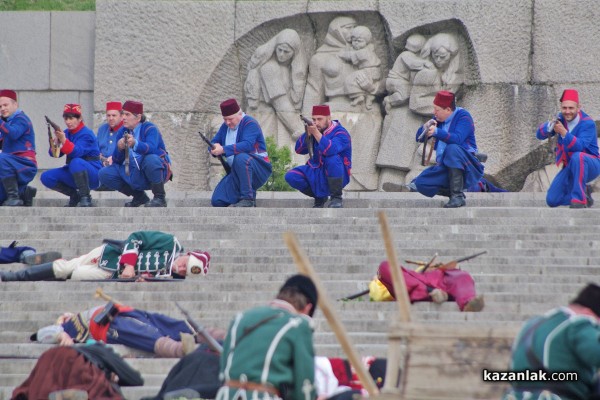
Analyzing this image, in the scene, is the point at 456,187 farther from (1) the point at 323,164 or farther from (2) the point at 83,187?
(2) the point at 83,187

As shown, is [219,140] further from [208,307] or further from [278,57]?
[208,307]

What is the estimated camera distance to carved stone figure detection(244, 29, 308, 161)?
17.3 metres

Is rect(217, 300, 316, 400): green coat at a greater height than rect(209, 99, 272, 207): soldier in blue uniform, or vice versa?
rect(209, 99, 272, 207): soldier in blue uniform

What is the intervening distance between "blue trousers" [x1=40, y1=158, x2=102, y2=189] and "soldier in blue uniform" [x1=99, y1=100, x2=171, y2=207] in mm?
165

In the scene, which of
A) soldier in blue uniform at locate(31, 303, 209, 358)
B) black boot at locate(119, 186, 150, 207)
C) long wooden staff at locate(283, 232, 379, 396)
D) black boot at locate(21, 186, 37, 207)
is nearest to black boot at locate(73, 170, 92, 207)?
black boot at locate(119, 186, 150, 207)

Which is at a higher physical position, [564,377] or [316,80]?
[316,80]

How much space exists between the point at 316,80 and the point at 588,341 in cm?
1106

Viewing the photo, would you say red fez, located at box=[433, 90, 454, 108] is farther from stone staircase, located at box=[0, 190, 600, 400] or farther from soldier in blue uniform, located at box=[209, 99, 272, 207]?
soldier in blue uniform, located at box=[209, 99, 272, 207]

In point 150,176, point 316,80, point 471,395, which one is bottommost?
point 471,395

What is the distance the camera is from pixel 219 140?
1480 centimetres

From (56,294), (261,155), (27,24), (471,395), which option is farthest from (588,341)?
(27,24)

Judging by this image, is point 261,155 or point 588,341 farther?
point 261,155

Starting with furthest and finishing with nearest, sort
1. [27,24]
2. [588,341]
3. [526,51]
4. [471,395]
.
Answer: [27,24] → [526,51] → [471,395] → [588,341]

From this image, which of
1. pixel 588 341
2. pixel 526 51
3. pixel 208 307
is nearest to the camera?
pixel 588 341
